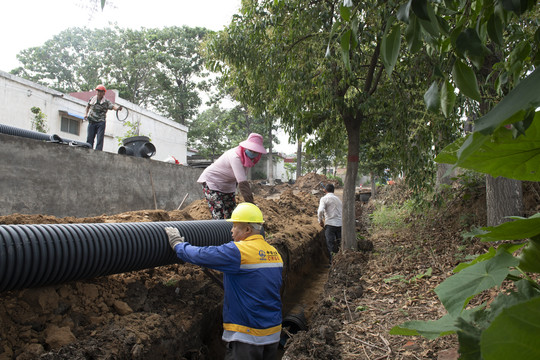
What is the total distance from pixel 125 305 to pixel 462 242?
499 cm

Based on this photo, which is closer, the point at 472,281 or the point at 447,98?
the point at 472,281

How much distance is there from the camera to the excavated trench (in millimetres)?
2613

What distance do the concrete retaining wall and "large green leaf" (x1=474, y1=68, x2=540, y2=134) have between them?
256 inches

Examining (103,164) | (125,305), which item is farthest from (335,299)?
(103,164)

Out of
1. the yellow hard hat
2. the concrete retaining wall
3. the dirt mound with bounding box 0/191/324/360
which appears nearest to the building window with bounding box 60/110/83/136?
the concrete retaining wall

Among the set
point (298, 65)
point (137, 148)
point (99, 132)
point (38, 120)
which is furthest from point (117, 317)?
point (38, 120)

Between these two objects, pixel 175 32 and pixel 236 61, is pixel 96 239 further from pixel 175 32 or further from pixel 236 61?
pixel 175 32

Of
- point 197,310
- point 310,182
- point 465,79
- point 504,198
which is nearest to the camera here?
point 465,79

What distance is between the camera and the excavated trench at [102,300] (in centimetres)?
261

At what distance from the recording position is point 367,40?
538cm

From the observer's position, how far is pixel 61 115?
17.4 meters

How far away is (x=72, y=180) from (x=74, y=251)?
13.4 ft

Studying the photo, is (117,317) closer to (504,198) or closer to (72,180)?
(72,180)

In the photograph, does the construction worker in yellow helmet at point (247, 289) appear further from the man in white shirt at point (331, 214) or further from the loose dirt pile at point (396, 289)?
the man in white shirt at point (331, 214)
